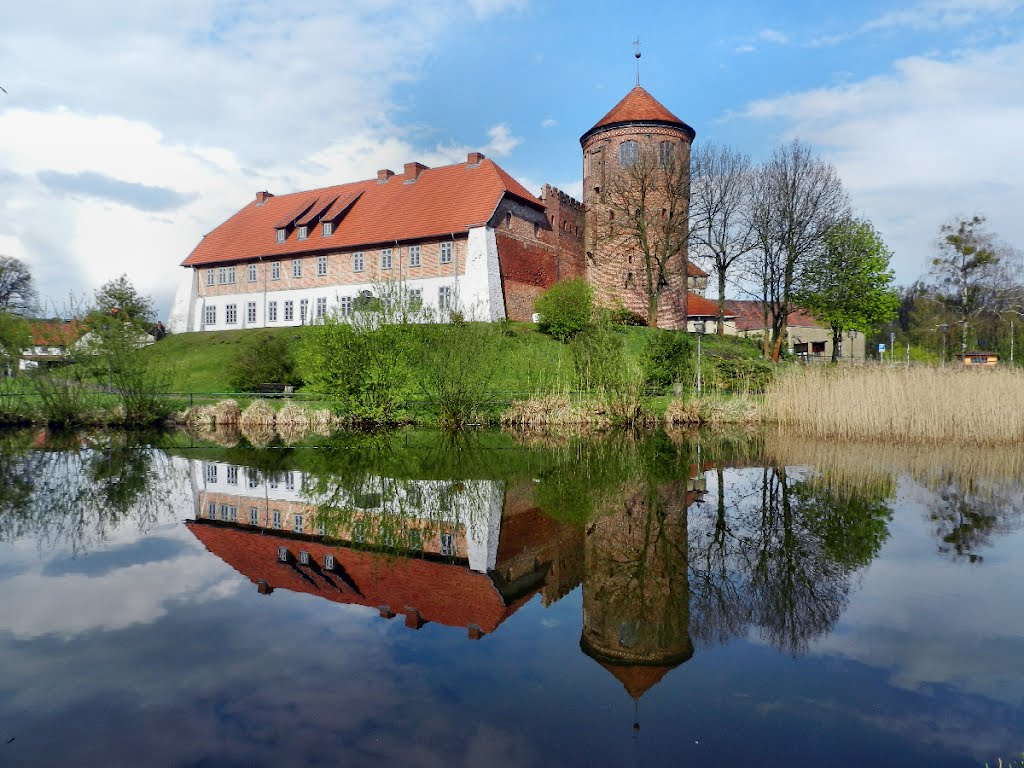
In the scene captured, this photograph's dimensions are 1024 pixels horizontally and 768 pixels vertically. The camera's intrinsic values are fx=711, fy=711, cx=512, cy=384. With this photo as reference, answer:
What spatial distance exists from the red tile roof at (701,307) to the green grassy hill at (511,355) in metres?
16.9

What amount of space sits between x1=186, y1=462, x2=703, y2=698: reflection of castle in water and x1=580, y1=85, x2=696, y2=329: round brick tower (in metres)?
31.1

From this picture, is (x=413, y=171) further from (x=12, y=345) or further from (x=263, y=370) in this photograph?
(x=12, y=345)

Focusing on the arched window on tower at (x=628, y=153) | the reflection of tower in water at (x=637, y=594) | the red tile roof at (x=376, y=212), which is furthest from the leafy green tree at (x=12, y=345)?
the arched window on tower at (x=628, y=153)

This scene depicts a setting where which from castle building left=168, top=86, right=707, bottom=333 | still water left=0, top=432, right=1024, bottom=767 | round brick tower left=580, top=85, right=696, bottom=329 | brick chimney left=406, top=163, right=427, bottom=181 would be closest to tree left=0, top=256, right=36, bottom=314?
castle building left=168, top=86, right=707, bottom=333

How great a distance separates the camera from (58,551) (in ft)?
25.9

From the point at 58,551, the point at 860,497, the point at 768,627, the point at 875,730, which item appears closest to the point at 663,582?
the point at 768,627

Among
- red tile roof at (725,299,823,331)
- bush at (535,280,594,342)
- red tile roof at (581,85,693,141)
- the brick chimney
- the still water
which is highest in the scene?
red tile roof at (581,85,693,141)

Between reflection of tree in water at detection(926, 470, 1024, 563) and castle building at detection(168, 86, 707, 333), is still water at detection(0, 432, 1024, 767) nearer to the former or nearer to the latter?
reflection of tree in water at detection(926, 470, 1024, 563)

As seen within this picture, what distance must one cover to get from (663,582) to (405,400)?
1577 cm

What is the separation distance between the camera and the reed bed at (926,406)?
53.9 feet

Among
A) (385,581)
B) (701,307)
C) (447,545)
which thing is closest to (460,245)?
(701,307)

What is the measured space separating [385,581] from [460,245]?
112ft

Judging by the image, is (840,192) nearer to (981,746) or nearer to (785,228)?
(785,228)

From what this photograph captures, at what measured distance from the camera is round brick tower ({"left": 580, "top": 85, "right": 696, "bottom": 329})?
41250 millimetres
